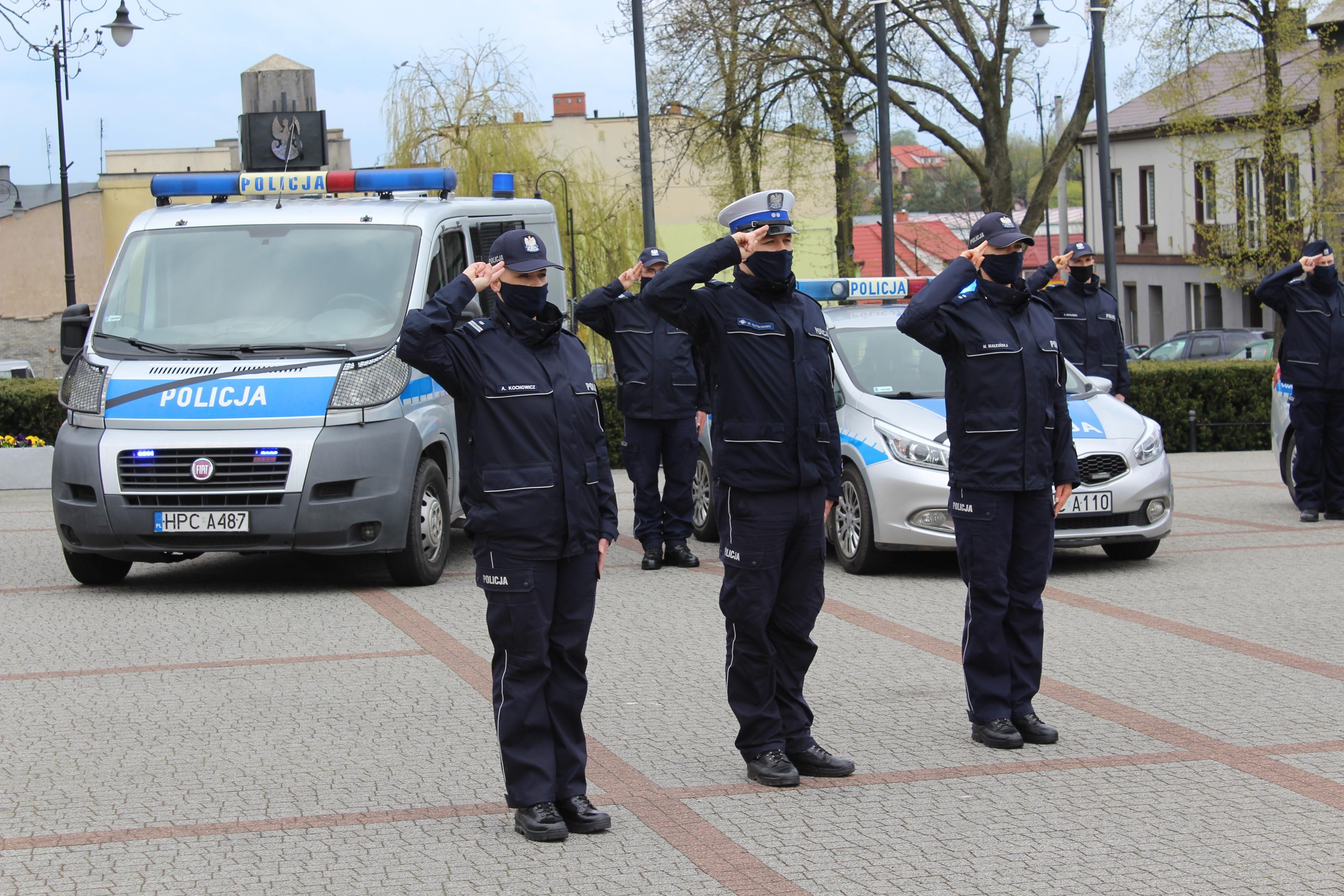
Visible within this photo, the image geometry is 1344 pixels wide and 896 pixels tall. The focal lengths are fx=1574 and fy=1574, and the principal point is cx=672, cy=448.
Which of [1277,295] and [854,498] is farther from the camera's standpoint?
[1277,295]

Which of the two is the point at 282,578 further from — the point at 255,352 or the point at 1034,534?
the point at 1034,534

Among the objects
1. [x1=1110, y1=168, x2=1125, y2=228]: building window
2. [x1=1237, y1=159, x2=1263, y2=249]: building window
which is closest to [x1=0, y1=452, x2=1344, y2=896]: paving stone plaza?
[x1=1237, y1=159, x2=1263, y2=249]: building window

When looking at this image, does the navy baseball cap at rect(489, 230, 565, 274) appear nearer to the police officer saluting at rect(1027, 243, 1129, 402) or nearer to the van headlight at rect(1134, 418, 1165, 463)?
the van headlight at rect(1134, 418, 1165, 463)

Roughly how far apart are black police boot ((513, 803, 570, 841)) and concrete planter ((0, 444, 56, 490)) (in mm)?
13379

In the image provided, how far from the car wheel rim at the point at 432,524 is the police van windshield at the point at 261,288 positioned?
1.10 m

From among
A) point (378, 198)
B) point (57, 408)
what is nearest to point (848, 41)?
point (57, 408)

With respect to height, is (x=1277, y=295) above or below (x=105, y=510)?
above

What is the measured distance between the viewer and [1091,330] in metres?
12.2

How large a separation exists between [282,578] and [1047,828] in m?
6.84

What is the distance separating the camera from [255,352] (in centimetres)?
977

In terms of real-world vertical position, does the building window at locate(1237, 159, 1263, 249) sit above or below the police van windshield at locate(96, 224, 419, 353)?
above

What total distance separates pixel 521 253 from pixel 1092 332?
8.07 m

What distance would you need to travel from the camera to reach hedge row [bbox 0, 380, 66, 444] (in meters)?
17.5

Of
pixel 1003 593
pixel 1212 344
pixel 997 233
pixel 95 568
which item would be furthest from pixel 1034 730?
pixel 1212 344
